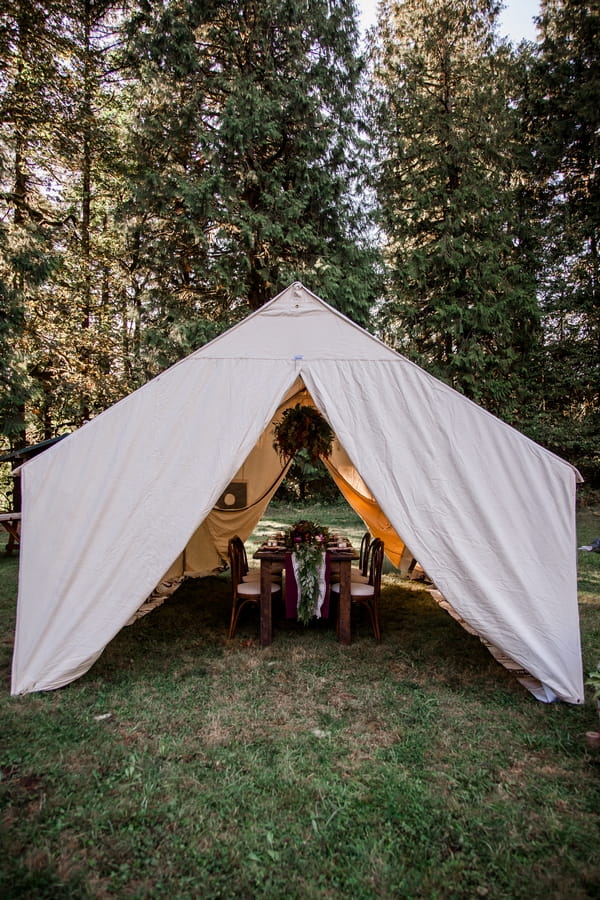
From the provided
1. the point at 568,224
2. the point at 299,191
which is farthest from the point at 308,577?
the point at 568,224

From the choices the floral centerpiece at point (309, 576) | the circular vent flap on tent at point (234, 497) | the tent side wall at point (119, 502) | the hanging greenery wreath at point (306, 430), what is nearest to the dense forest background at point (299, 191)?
the circular vent flap on tent at point (234, 497)

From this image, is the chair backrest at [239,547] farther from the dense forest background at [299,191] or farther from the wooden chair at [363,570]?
the dense forest background at [299,191]

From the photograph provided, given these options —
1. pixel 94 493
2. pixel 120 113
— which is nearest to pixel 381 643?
pixel 94 493

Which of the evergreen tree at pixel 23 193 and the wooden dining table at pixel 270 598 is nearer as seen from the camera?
the wooden dining table at pixel 270 598

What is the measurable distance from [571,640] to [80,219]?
12.8m

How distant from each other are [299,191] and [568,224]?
22.6 feet

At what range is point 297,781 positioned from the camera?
2471 millimetres

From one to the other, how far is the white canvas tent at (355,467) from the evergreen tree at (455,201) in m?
8.70

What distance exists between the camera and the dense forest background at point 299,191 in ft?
32.7

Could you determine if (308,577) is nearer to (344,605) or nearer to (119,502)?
(344,605)

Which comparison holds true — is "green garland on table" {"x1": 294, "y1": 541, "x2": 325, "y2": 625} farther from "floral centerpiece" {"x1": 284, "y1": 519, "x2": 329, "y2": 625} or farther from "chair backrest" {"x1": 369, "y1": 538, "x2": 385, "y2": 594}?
"chair backrest" {"x1": 369, "y1": 538, "x2": 385, "y2": 594}

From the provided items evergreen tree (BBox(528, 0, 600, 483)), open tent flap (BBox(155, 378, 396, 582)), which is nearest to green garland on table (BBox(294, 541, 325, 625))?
open tent flap (BBox(155, 378, 396, 582))

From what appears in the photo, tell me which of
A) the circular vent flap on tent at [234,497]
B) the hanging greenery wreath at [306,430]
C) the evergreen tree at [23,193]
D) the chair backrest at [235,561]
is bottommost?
the chair backrest at [235,561]

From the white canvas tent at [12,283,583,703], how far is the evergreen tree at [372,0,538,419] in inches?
343
